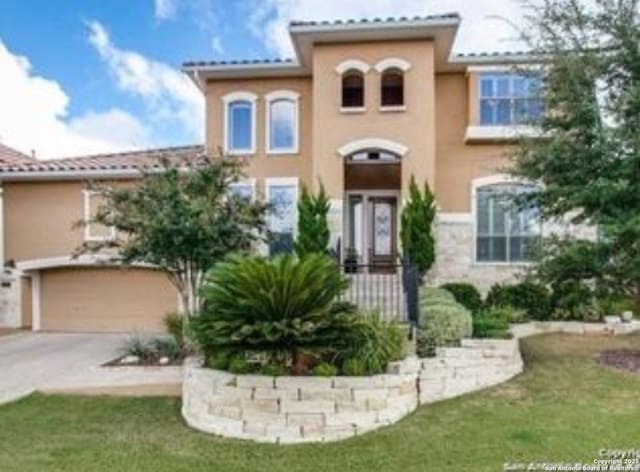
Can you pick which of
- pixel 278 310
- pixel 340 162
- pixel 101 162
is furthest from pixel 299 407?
pixel 101 162

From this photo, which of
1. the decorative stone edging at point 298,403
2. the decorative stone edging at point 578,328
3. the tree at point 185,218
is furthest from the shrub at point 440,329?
the decorative stone edging at point 578,328

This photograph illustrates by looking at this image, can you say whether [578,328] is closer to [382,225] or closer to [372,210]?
[382,225]

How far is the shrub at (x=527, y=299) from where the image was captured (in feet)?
56.1

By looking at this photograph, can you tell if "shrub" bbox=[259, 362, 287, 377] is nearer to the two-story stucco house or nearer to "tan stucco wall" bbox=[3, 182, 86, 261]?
the two-story stucco house

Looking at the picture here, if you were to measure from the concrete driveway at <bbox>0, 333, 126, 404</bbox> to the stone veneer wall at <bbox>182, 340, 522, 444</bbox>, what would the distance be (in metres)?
3.47

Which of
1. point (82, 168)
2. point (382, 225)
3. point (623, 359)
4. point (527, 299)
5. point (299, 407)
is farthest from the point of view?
point (382, 225)

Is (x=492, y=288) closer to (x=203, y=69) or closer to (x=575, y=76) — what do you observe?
(x=575, y=76)

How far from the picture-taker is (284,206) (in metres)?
21.1

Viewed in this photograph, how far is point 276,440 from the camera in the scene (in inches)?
356

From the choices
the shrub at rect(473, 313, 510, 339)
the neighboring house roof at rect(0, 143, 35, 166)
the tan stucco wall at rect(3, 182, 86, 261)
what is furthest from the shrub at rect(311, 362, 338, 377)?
the neighboring house roof at rect(0, 143, 35, 166)

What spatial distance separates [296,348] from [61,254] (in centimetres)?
1493

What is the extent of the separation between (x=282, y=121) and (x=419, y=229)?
6187mm

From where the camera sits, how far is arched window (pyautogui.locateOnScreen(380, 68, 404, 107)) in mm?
19891

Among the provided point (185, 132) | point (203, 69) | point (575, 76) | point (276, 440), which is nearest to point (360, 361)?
point (276, 440)
